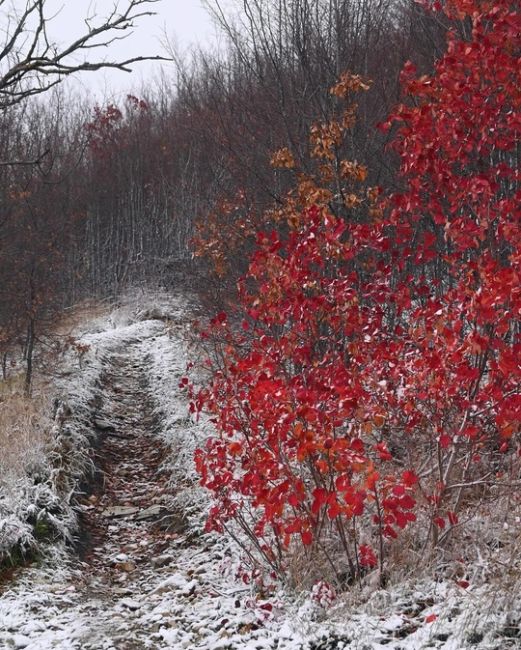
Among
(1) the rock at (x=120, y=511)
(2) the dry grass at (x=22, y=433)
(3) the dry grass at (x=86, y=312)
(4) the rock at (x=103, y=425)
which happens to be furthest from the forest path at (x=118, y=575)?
(3) the dry grass at (x=86, y=312)

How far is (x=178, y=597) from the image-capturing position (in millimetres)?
4586

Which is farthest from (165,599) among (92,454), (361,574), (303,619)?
(92,454)

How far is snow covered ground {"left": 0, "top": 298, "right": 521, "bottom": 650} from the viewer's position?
327 cm

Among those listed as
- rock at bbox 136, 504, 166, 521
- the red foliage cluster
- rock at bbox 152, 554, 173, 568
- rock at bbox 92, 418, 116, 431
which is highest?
the red foliage cluster

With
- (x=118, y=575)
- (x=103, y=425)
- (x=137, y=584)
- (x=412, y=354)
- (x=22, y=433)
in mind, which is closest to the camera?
(x=412, y=354)

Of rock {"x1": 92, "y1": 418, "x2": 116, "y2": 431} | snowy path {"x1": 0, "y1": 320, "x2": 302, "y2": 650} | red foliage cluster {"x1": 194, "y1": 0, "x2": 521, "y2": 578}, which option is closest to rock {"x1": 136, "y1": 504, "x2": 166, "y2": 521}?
snowy path {"x1": 0, "y1": 320, "x2": 302, "y2": 650}

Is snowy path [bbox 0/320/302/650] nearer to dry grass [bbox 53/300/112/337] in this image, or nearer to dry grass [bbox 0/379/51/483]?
dry grass [bbox 0/379/51/483]

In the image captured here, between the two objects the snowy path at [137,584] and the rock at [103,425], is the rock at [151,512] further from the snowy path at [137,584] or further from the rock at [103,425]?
the rock at [103,425]

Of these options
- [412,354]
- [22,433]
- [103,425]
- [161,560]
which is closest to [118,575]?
[161,560]

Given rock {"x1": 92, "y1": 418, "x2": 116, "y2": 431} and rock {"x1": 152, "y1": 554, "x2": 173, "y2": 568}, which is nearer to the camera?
rock {"x1": 152, "y1": 554, "x2": 173, "y2": 568}

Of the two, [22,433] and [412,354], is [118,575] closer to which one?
[22,433]

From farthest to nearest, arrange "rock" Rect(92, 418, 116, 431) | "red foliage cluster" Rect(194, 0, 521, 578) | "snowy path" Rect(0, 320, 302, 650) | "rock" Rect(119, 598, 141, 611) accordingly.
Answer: "rock" Rect(92, 418, 116, 431) < "rock" Rect(119, 598, 141, 611) < "snowy path" Rect(0, 320, 302, 650) < "red foliage cluster" Rect(194, 0, 521, 578)

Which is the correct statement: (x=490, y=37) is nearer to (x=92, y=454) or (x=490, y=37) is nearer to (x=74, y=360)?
(x=92, y=454)

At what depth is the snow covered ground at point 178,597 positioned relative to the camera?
327 cm
